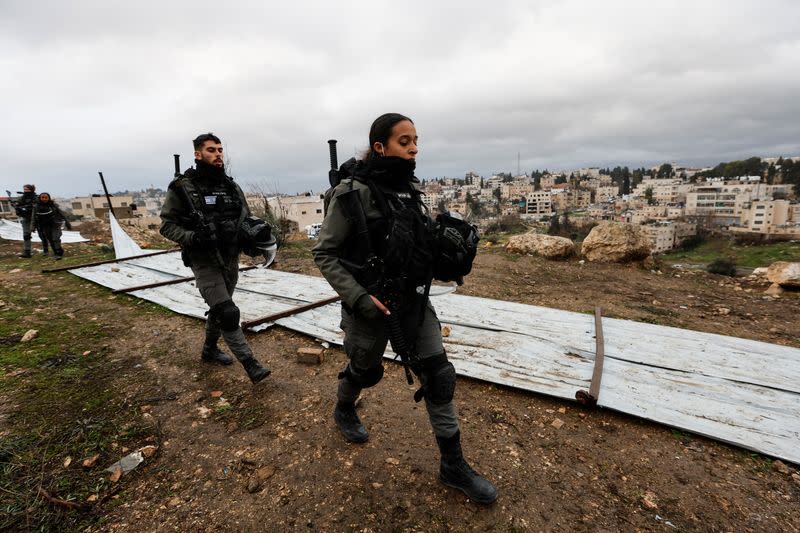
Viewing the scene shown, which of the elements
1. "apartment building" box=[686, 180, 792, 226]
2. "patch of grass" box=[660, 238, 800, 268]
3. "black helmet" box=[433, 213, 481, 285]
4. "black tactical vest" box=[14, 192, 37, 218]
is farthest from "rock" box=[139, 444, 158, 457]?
"apartment building" box=[686, 180, 792, 226]

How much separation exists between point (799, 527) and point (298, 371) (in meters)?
3.97

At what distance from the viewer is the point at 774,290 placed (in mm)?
7090

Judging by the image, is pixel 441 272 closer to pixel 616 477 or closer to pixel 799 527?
pixel 616 477

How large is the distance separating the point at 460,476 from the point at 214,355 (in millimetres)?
3135

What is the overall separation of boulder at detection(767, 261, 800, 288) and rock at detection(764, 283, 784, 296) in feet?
0.20

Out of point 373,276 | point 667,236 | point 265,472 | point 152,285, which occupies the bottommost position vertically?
point 667,236

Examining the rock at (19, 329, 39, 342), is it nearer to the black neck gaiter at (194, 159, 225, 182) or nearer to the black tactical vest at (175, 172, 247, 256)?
the black tactical vest at (175, 172, 247, 256)

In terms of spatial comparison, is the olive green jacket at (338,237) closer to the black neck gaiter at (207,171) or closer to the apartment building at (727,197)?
the black neck gaiter at (207,171)

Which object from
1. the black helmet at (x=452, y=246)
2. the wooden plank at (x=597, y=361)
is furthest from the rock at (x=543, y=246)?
the black helmet at (x=452, y=246)

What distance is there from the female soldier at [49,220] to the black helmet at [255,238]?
9.67 meters

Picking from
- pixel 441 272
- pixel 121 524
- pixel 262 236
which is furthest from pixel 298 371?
pixel 441 272

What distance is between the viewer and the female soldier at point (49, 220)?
9.75 metres

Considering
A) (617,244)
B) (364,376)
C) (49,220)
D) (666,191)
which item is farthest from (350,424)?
(666,191)

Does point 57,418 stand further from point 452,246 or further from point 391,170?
point 452,246
